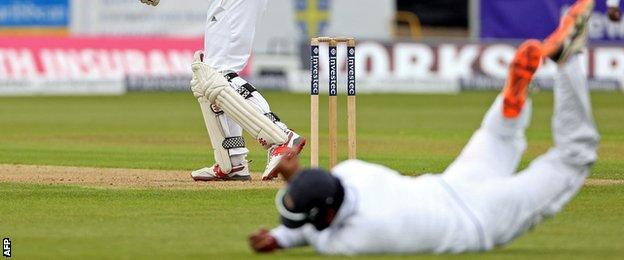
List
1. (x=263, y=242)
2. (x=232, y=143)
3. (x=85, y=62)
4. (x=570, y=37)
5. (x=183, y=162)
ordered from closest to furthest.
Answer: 1. (x=263, y=242)
2. (x=570, y=37)
3. (x=232, y=143)
4. (x=183, y=162)
5. (x=85, y=62)

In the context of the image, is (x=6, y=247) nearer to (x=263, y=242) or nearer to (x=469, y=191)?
(x=263, y=242)

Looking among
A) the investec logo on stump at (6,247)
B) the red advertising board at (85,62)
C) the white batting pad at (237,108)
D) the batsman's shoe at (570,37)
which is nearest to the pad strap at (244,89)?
the white batting pad at (237,108)

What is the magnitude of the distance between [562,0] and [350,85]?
67.0 feet

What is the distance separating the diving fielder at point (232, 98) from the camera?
9.85 m

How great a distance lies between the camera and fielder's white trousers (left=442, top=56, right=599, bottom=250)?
6.18 metres

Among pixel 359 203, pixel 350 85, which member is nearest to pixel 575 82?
pixel 359 203

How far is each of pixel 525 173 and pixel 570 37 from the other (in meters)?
0.60

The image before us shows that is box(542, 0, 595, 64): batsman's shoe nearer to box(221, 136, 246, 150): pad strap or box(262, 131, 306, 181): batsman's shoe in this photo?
box(262, 131, 306, 181): batsman's shoe

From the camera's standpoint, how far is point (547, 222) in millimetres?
7789

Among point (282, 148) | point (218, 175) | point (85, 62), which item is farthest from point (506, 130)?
point (85, 62)

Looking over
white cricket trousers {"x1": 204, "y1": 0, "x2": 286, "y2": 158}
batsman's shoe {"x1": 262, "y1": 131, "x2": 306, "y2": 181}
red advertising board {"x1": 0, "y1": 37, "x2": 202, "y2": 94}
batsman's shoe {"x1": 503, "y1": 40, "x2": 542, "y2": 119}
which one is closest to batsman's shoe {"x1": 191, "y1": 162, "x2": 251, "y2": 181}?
batsman's shoe {"x1": 262, "y1": 131, "x2": 306, "y2": 181}

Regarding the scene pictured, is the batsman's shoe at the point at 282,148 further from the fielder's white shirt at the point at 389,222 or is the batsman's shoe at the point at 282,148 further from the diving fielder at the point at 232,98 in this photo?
the fielder's white shirt at the point at 389,222

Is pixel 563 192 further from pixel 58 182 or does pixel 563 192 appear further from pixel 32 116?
pixel 32 116

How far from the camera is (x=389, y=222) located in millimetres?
6020
